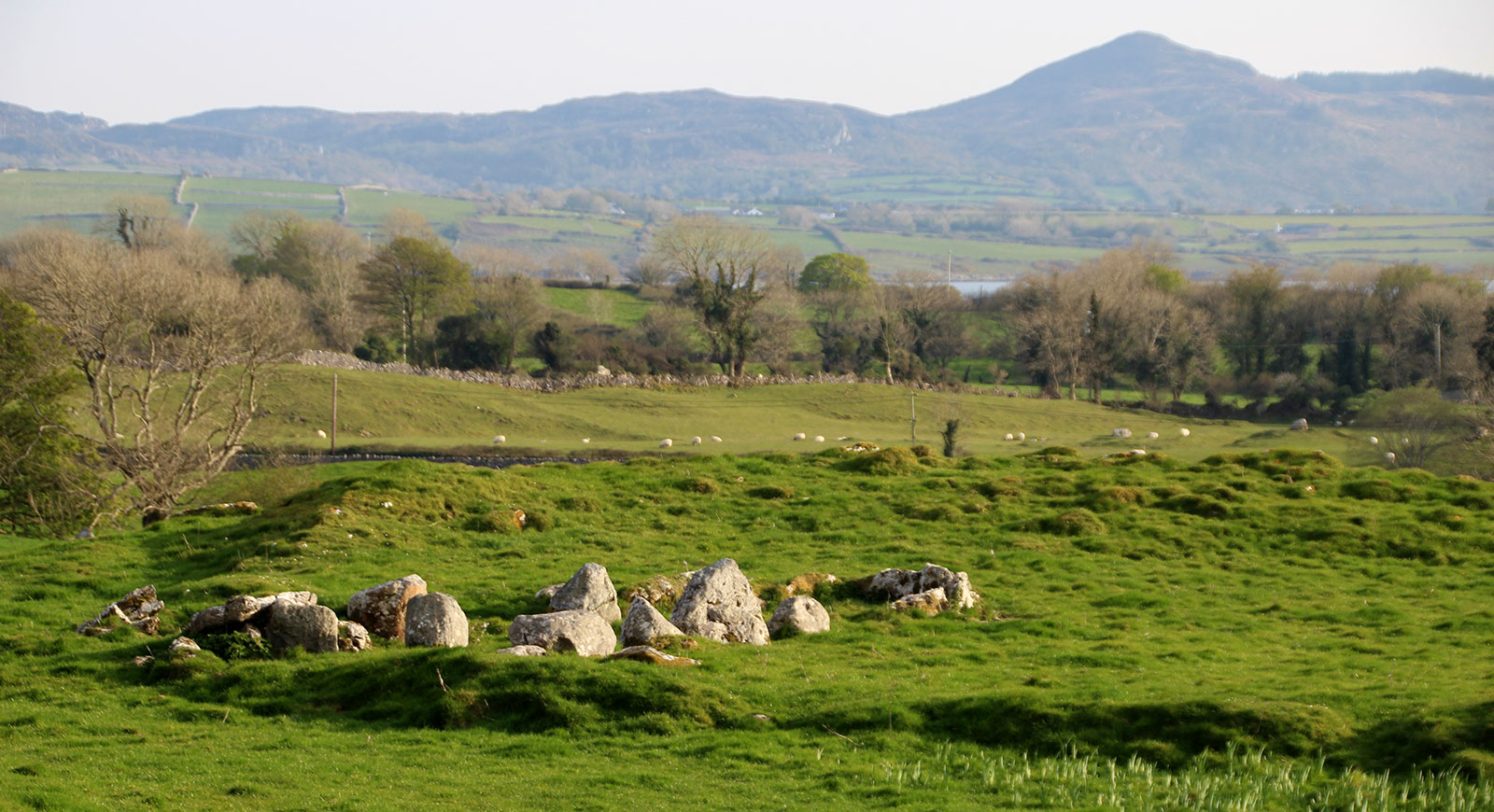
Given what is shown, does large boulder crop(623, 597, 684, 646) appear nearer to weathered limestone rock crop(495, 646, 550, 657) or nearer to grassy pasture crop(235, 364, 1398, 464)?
weathered limestone rock crop(495, 646, 550, 657)

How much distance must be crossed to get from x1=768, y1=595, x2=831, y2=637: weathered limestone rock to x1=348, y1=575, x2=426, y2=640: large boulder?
6707 mm

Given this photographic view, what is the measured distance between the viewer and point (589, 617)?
19.3 meters

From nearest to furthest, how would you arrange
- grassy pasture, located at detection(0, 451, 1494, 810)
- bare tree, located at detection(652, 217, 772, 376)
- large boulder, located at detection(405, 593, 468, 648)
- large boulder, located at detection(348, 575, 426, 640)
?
grassy pasture, located at detection(0, 451, 1494, 810) → large boulder, located at detection(405, 593, 468, 648) → large boulder, located at detection(348, 575, 426, 640) → bare tree, located at detection(652, 217, 772, 376)

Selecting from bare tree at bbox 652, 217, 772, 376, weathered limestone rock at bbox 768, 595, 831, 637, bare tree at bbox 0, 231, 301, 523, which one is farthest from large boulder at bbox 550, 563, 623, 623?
bare tree at bbox 652, 217, 772, 376

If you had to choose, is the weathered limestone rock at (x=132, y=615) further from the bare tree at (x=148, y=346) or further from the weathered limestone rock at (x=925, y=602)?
the weathered limestone rock at (x=925, y=602)

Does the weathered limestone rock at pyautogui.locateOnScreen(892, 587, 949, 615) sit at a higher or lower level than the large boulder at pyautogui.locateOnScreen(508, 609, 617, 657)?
lower

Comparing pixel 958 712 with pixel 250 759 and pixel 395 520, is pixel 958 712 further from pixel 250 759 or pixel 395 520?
pixel 395 520

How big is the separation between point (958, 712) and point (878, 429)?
2362 inches

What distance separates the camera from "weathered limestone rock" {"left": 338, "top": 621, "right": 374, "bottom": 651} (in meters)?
19.8

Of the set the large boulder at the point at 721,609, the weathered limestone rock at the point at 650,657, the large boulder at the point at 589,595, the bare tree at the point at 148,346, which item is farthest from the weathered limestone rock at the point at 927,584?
the bare tree at the point at 148,346

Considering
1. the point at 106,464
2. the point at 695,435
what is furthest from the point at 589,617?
the point at 695,435

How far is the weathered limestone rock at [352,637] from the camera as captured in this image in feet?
64.8

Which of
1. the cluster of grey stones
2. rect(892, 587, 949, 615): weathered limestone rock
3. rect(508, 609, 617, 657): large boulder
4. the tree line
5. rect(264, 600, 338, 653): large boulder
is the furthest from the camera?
the tree line

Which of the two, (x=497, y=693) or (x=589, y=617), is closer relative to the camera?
(x=497, y=693)
